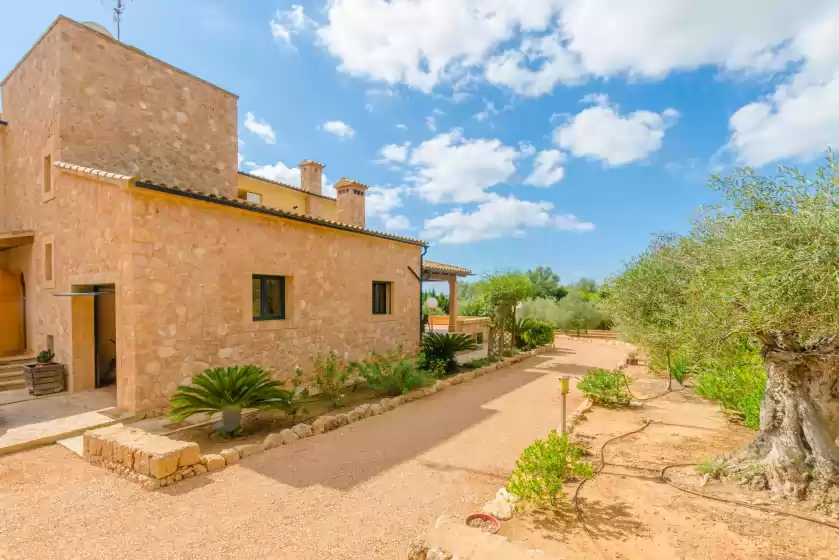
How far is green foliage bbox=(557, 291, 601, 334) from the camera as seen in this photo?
2669 cm

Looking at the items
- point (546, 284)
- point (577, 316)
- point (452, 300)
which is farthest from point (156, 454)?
point (546, 284)

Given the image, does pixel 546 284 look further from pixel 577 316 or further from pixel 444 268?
pixel 444 268

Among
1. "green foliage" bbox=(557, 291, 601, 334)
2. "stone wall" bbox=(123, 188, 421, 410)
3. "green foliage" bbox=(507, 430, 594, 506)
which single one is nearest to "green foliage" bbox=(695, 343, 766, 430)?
"green foliage" bbox=(507, 430, 594, 506)

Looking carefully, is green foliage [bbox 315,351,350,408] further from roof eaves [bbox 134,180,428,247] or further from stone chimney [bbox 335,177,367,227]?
stone chimney [bbox 335,177,367,227]

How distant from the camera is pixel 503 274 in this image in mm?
14875

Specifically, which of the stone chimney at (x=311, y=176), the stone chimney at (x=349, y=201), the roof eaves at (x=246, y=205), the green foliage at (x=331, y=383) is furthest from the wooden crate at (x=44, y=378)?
the stone chimney at (x=311, y=176)

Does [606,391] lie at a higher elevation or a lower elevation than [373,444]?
higher

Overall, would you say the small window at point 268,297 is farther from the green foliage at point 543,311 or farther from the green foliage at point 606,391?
the green foliage at point 543,311

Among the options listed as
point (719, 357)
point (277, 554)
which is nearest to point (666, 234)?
point (719, 357)

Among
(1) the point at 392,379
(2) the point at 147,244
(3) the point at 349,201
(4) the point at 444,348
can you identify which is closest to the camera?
(2) the point at 147,244

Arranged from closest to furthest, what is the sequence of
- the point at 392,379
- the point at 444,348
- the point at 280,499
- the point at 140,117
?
the point at 280,499, the point at 392,379, the point at 140,117, the point at 444,348

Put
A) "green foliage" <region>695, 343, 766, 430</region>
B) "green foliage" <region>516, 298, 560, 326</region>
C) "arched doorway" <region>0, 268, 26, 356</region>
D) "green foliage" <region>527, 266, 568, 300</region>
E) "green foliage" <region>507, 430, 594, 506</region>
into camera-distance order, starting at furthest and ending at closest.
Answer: "green foliage" <region>527, 266, 568, 300</region> → "green foliage" <region>516, 298, 560, 326</region> → "arched doorway" <region>0, 268, 26, 356</region> → "green foliage" <region>695, 343, 766, 430</region> → "green foliage" <region>507, 430, 594, 506</region>

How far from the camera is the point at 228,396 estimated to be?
676 cm

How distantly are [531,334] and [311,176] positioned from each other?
12.2 m
